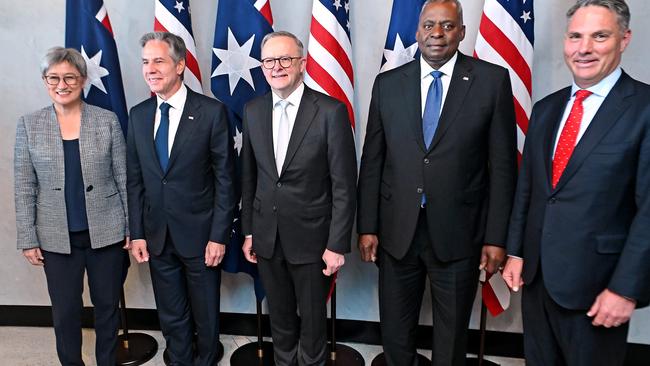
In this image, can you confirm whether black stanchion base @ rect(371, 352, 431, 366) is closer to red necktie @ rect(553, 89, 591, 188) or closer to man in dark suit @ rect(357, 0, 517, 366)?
man in dark suit @ rect(357, 0, 517, 366)

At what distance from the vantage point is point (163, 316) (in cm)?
250

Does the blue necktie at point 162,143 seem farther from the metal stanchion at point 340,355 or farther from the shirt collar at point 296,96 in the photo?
the metal stanchion at point 340,355

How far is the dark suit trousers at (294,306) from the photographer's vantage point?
2.19m

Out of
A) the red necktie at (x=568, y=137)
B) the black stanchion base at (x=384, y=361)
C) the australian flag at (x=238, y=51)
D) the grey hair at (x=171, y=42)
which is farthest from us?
the black stanchion base at (x=384, y=361)

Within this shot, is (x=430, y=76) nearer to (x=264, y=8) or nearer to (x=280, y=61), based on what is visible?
(x=280, y=61)

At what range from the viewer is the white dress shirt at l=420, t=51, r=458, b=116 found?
198cm

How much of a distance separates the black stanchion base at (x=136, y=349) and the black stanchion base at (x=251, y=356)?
0.51 m

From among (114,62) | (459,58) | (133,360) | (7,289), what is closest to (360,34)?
(459,58)

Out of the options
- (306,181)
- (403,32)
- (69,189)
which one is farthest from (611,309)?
(69,189)

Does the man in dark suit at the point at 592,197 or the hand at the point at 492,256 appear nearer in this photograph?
the man in dark suit at the point at 592,197

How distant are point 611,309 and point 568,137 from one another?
56 centimetres

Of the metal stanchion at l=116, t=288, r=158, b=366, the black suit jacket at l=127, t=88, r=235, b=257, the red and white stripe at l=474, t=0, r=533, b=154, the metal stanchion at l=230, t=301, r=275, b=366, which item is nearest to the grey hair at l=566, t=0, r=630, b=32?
the red and white stripe at l=474, t=0, r=533, b=154

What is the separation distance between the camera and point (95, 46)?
8.79ft

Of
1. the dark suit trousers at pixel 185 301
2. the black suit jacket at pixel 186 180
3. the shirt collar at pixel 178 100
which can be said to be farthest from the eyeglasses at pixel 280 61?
the dark suit trousers at pixel 185 301
